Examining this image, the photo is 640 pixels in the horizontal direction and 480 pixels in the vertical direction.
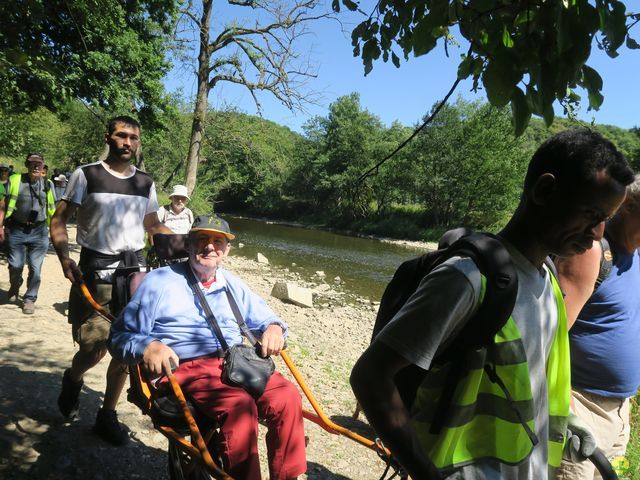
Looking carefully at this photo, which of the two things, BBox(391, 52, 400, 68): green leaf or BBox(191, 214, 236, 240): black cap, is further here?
BBox(191, 214, 236, 240): black cap

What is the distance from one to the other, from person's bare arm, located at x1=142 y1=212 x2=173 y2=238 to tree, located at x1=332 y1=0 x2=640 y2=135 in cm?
266

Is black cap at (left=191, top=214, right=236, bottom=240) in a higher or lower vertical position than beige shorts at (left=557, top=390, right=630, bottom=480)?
higher

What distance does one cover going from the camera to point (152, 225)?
3.84m

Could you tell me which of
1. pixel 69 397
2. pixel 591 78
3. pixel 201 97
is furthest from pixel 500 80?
pixel 201 97

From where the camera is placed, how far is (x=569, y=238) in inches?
52.6

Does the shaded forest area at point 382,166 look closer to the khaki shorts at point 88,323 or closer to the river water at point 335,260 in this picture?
the river water at point 335,260

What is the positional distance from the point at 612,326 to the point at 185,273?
8.11ft

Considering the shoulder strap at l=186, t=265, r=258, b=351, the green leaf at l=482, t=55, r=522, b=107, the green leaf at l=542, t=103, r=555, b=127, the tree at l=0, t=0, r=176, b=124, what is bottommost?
the shoulder strap at l=186, t=265, r=258, b=351

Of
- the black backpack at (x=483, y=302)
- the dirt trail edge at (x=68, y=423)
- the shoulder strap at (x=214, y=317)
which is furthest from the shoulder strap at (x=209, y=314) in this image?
the black backpack at (x=483, y=302)

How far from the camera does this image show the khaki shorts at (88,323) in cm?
342

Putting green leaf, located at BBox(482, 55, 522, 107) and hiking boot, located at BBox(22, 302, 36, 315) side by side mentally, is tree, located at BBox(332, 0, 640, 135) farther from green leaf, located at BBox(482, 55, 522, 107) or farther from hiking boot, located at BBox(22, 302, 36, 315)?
hiking boot, located at BBox(22, 302, 36, 315)

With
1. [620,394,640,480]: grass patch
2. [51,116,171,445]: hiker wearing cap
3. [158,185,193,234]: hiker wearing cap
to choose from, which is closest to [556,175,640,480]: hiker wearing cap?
[620,394,640,480]: grass patch

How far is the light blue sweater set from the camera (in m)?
2.76

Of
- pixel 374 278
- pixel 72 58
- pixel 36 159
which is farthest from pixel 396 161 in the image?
pixel 36 159
